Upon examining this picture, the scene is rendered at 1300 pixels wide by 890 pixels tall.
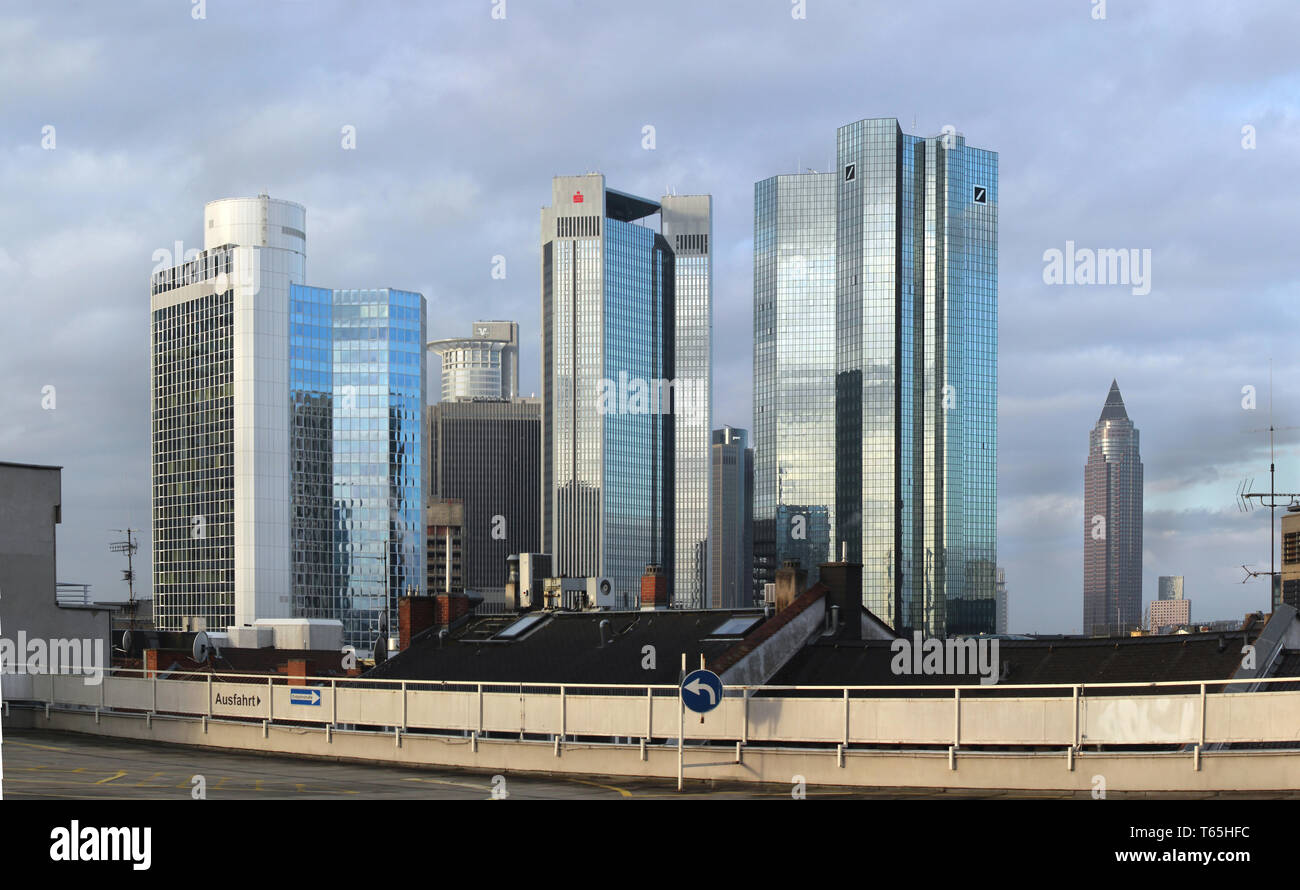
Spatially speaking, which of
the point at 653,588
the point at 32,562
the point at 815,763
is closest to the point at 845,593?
the point at 653,588

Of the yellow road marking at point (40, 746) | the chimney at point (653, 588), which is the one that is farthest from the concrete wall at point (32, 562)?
the chimney at point (653, 588)

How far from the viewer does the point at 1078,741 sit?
70.6 feet

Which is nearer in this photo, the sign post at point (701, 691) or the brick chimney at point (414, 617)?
the sign post at point (701, 691)

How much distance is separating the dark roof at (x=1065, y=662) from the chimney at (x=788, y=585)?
4.61 meters

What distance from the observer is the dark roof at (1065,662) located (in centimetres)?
3278

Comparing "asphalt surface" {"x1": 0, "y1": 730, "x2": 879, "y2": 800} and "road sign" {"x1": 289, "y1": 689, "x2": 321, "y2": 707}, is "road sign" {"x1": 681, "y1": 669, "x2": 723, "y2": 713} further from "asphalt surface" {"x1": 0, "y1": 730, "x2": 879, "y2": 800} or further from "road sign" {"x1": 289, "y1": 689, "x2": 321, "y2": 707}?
"road sign" {"x1": 289, "y1": 689, "x2": 321, "y2": 707}

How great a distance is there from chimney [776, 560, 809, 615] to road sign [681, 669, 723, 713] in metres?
21.5

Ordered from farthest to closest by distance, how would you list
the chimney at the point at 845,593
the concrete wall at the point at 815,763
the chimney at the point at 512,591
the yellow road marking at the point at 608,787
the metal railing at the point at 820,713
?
the chimney at the point at 512,591, the chimney at the point at 845,593, the yellow road marking at the point at 608,787, the metal railing at the point at 820,713, the concrete wall at the point at 815,763

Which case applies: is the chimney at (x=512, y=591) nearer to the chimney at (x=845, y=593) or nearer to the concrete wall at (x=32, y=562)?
the concrete wall at (x=32, y=562)
